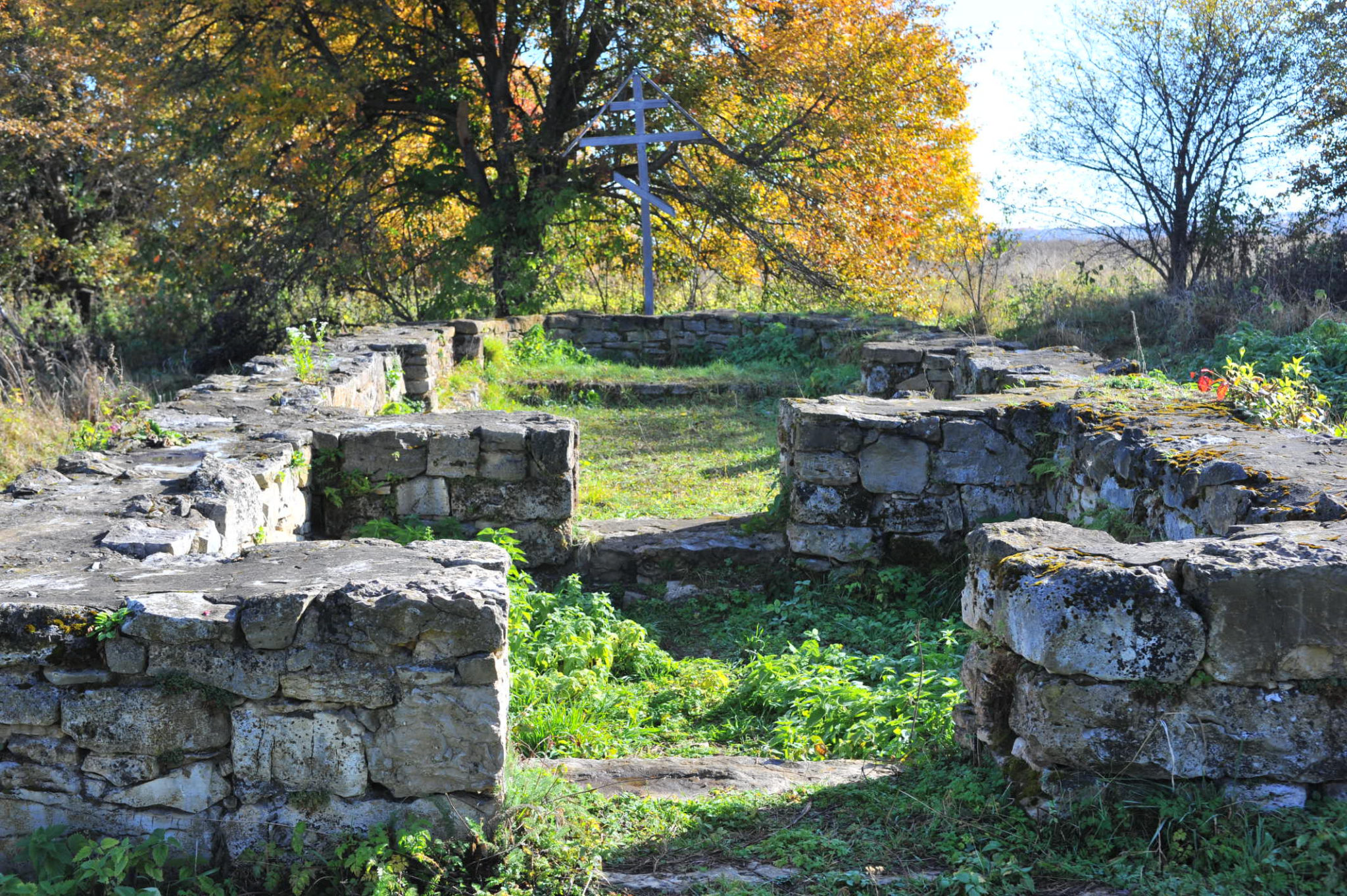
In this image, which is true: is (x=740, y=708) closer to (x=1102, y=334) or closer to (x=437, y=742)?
(x=437, y=742)

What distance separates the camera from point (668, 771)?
11.4 feet

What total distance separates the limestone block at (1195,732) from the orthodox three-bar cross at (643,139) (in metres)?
11.7

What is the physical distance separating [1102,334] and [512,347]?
22.6 feet

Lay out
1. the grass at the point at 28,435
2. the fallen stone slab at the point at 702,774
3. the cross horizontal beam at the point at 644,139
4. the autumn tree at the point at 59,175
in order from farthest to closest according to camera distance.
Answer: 1. the autumn tree at the point at 59,175
2. the cross horizontal beam at the point at 644,139
3. the grass at the point at 28,435
4. the fallen stone slab at the point at 702,774

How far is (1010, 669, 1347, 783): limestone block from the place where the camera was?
2.80 m

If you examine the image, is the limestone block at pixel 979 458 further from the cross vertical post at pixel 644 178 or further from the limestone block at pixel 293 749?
the cross vertical post at pixel 644 178

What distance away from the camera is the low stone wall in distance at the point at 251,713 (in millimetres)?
2740

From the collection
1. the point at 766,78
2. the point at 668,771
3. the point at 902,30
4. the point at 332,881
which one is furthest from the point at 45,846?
the point at 902,30

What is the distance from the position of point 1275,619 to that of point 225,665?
266cm

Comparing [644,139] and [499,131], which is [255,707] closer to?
[644,139]

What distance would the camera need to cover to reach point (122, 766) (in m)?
2.75

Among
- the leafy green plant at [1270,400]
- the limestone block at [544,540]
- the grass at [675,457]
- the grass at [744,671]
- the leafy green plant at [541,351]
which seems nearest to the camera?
the grass at [744,671]

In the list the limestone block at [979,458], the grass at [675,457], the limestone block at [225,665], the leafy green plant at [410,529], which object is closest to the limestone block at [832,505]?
the limestone block at [979,458]

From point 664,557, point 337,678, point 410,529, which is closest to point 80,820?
point 337,678
